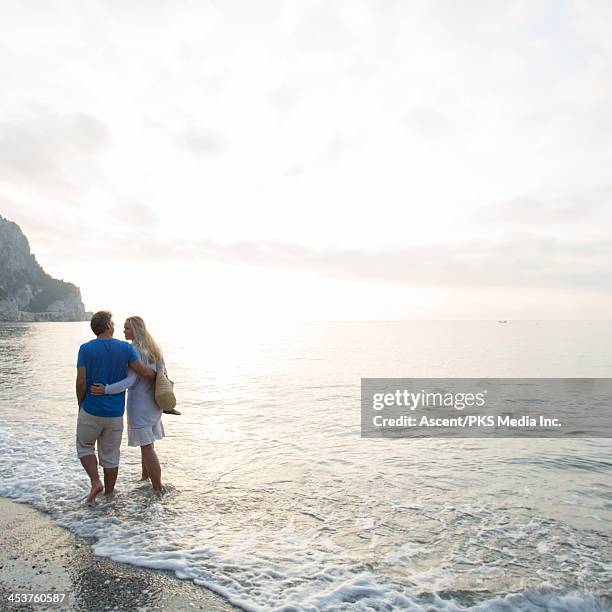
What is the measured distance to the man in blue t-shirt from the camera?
19.5ft

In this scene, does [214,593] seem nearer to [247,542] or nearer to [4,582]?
[247,542]

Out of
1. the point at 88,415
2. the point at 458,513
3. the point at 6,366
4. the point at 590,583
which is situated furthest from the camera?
the point at 6,366

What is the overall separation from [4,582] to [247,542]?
2489 mm

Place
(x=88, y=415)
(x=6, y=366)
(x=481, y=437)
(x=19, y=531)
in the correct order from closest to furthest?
(x=19, y=531) → (x=88, y=415) → (x=481, y=437) → (x=6, y=366)

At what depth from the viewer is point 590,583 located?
15.3 feet

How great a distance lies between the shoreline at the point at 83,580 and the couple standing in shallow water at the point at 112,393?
1.24 meters

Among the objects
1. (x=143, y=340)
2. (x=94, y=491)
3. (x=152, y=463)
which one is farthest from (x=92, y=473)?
(x=143, y=340)

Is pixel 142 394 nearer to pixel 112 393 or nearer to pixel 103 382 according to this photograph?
pixel 112 393

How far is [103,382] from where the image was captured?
5988 mm

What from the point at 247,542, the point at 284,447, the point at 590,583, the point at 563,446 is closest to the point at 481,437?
the point at 563,446

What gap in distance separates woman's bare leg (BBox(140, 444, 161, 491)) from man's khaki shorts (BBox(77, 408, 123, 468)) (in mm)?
467

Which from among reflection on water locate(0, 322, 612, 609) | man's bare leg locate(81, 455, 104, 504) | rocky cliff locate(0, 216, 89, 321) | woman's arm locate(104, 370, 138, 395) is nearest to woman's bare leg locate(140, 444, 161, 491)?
reflection on water locate(0, 322, 612, 609)

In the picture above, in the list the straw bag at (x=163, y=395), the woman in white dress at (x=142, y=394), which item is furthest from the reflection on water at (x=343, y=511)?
the straw bag at (x=163, y=395)

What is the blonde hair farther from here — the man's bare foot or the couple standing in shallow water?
the man's bare foot
